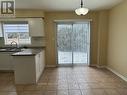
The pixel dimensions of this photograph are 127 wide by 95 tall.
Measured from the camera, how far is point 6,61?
5559 mm

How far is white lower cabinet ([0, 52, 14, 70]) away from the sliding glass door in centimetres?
212

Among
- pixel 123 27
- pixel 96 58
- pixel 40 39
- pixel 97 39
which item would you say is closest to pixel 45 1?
pixel 40 39

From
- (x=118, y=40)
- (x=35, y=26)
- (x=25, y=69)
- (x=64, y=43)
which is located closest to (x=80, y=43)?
(x=64, y=43)

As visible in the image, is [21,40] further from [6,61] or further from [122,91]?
[122,91]

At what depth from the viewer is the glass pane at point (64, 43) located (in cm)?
653

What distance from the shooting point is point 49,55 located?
6.55m

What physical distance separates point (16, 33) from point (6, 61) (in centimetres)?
143

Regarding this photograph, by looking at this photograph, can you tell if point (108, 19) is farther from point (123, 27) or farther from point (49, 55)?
point (49, 55)

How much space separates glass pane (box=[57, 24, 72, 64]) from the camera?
6531 mm

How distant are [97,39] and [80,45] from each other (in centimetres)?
80

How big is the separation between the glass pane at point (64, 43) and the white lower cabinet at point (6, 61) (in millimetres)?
2139

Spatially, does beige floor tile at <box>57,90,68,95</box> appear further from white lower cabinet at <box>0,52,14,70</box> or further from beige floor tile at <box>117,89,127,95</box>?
white lower cabinet at <box>0,52,14,70</box>

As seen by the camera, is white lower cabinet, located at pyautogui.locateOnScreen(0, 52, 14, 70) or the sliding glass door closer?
white lower cabinet, located at pyautogui.locateOnScreen(0, 52, 14, 70)

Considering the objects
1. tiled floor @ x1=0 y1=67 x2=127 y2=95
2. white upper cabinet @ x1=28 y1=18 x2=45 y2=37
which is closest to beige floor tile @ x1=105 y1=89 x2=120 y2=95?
tiled floor @ x1=0 y1=67 x2=127 y2=95
